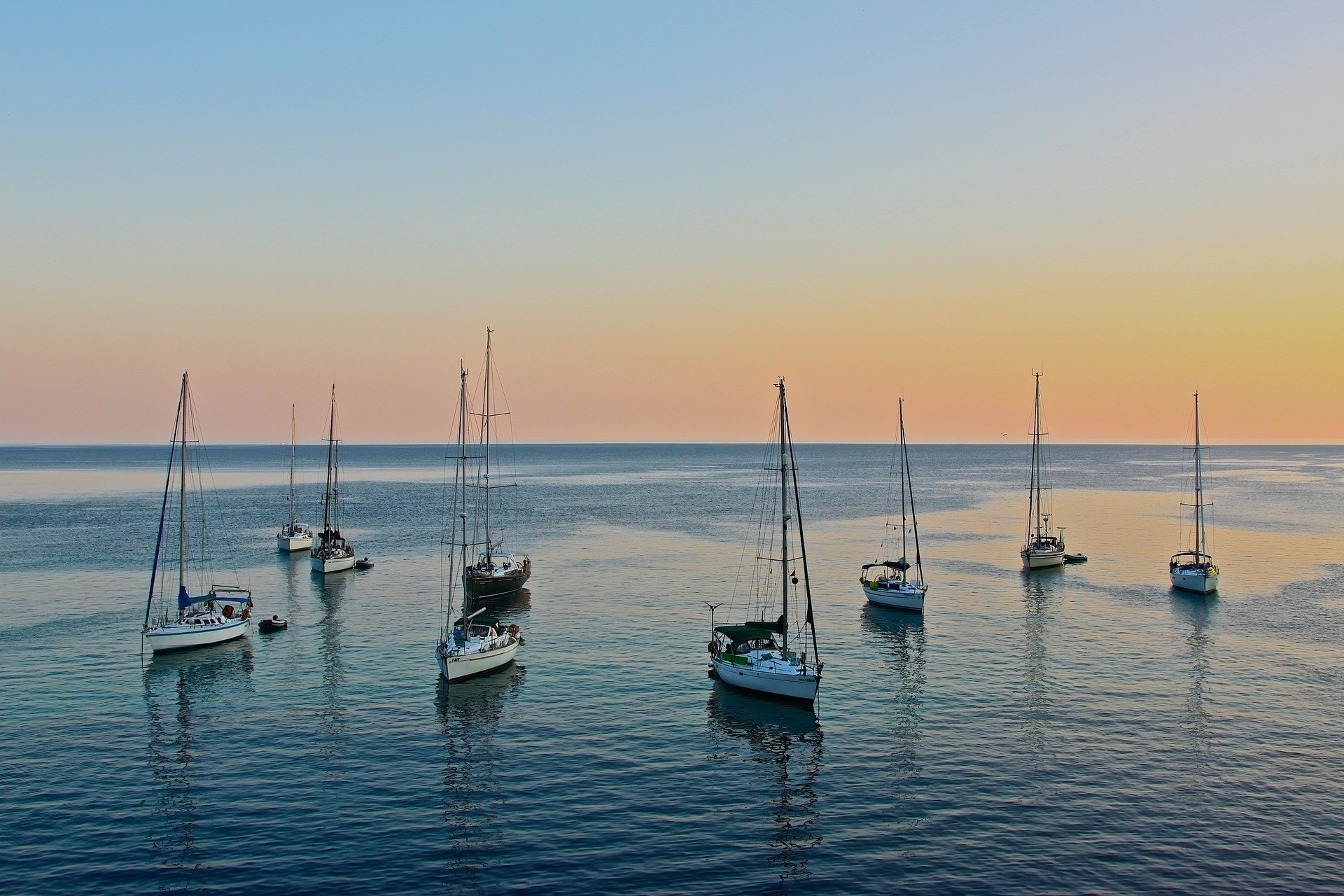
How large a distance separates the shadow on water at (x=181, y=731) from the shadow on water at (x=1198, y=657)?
41679mm

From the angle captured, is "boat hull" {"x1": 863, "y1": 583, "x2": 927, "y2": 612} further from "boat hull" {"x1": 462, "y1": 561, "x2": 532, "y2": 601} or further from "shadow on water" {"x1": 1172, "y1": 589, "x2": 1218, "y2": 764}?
"boat hull" {"x1": 462, "y1": 561, "x2": 532, "y2": 601}

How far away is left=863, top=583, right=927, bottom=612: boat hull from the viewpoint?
233ft

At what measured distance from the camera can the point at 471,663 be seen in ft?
169

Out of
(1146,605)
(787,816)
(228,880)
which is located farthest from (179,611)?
(1146,605)

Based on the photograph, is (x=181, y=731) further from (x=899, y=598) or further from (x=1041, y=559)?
(x=1041, y=559)

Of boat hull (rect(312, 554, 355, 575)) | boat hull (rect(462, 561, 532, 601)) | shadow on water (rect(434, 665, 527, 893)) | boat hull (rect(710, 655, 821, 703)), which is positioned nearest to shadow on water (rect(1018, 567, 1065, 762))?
boat hull (rect(710, 655, 821, 703))

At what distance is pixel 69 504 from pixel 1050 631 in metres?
183

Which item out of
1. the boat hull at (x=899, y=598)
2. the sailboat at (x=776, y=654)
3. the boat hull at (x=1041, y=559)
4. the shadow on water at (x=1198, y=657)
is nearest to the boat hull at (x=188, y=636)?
the sailboat at (x=776, y=654)

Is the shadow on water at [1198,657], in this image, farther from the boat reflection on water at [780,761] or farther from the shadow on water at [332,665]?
the shadow on water at [332,665]

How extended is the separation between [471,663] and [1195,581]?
64408mm

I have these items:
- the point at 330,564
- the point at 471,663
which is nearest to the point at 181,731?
the point at 471,663

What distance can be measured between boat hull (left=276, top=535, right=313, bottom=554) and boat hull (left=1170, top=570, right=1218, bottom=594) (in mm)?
94359

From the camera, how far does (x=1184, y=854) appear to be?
1211 inches

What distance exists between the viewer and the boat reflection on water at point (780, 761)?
31.7m
